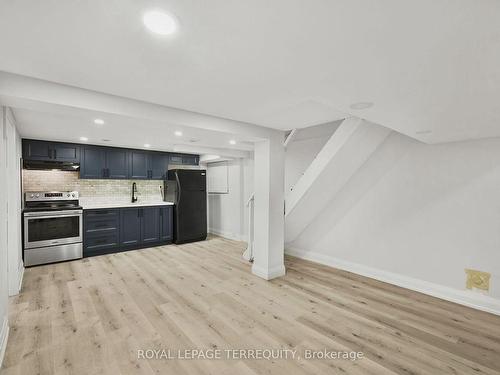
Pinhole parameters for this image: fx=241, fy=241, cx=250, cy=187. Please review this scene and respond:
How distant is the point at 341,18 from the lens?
1077 mm

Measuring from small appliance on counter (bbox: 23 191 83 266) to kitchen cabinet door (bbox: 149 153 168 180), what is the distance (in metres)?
1.62

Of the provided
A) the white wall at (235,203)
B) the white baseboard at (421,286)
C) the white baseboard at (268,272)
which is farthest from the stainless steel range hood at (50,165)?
the white baseboard at (421,286)

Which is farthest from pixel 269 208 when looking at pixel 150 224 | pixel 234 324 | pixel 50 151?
pixel 50 151

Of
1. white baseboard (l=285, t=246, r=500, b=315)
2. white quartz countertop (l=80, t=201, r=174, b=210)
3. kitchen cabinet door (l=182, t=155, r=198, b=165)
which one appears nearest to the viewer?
white baseboard (l=285, t=246, r=500, b=315)

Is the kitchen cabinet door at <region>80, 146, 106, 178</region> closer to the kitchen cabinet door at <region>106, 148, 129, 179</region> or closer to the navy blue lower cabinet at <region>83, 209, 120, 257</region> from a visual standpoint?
the kitchen cabinet door at <region>106, 148, 129, 179</region>

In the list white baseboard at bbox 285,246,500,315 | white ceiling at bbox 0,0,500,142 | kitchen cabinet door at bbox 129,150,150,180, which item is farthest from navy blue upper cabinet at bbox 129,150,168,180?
white baseboard at bbox 285,246,500,315

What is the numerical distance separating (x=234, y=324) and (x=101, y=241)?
347 centimetres

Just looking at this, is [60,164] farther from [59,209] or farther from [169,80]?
[169,80]

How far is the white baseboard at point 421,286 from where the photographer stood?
2666 mm

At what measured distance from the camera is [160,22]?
1.16 metres

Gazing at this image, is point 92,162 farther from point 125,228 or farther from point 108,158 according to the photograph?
point 125,228

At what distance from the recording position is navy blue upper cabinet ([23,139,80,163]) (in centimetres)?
410

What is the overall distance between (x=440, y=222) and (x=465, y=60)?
2.39 m

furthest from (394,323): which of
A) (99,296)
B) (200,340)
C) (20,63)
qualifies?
(20,63)
